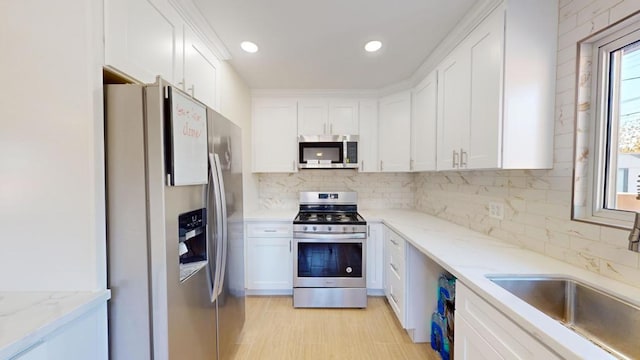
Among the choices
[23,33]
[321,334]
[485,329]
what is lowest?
[321,334]

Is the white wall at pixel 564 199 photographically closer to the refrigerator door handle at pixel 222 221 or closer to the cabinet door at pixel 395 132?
the cabinet door at pixel 395 132

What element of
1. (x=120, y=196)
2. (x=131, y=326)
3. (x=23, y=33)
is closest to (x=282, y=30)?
(x=23, y=33)

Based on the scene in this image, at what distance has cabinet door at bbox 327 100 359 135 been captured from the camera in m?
3.05

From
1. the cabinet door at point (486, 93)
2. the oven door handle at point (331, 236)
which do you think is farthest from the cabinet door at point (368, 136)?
the cabinet door at point (486, 93)

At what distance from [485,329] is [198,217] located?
1.39 meters

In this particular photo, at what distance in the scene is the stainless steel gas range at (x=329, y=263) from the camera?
2.52 metres

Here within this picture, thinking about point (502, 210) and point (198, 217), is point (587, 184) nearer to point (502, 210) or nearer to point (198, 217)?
point (502, 210)

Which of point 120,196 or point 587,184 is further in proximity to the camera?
point 587,184

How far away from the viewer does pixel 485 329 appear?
1.03 m

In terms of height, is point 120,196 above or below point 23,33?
below

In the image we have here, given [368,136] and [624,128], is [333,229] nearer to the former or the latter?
[368,136]

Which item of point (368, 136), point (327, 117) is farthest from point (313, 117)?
point (368, 136)

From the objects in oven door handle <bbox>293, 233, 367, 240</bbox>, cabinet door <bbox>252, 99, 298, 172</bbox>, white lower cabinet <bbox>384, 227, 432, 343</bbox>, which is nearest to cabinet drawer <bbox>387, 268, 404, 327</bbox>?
white lower cabinet <bbox>384, 227, 432, 343</bbox>

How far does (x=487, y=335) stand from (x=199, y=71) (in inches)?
86.4
